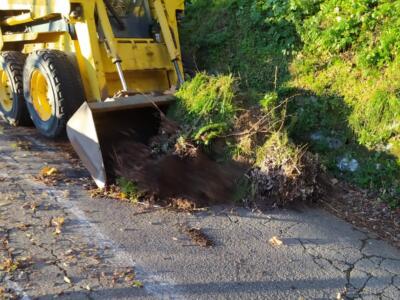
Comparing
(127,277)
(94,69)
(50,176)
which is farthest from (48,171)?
(127,277)

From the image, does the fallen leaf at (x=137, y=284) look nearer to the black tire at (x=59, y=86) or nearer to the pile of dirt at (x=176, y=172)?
the pile of dirt at (x=176, y=172)

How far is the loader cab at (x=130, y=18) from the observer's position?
6.23 meters

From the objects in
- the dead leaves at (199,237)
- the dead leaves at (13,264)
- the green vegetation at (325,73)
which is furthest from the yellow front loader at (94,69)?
the dead leaves at (13,264)

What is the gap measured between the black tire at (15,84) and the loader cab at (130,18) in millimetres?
1493

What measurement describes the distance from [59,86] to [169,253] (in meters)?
2.60

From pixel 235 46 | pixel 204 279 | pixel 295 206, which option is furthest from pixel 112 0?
pixel 204 279

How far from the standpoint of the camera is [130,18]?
6430 millimetres

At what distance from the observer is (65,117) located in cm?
579

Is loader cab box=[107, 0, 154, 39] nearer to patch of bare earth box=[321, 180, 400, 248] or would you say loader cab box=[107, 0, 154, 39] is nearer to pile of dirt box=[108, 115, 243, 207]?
pile of dirt box=[108, 115, 243, 207]

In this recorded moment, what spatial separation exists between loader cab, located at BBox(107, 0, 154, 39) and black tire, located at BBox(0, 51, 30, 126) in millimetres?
1493

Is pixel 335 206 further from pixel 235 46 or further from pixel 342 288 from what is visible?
pixel 235 46

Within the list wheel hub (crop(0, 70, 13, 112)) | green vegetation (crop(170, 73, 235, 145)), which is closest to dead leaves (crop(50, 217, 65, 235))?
green vegetation (crop(170, 73, 235, 145))

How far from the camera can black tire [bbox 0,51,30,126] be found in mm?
6613

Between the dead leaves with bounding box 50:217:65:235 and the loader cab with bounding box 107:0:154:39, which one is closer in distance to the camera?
the dead leaves with bounding box 50:217:65:235
